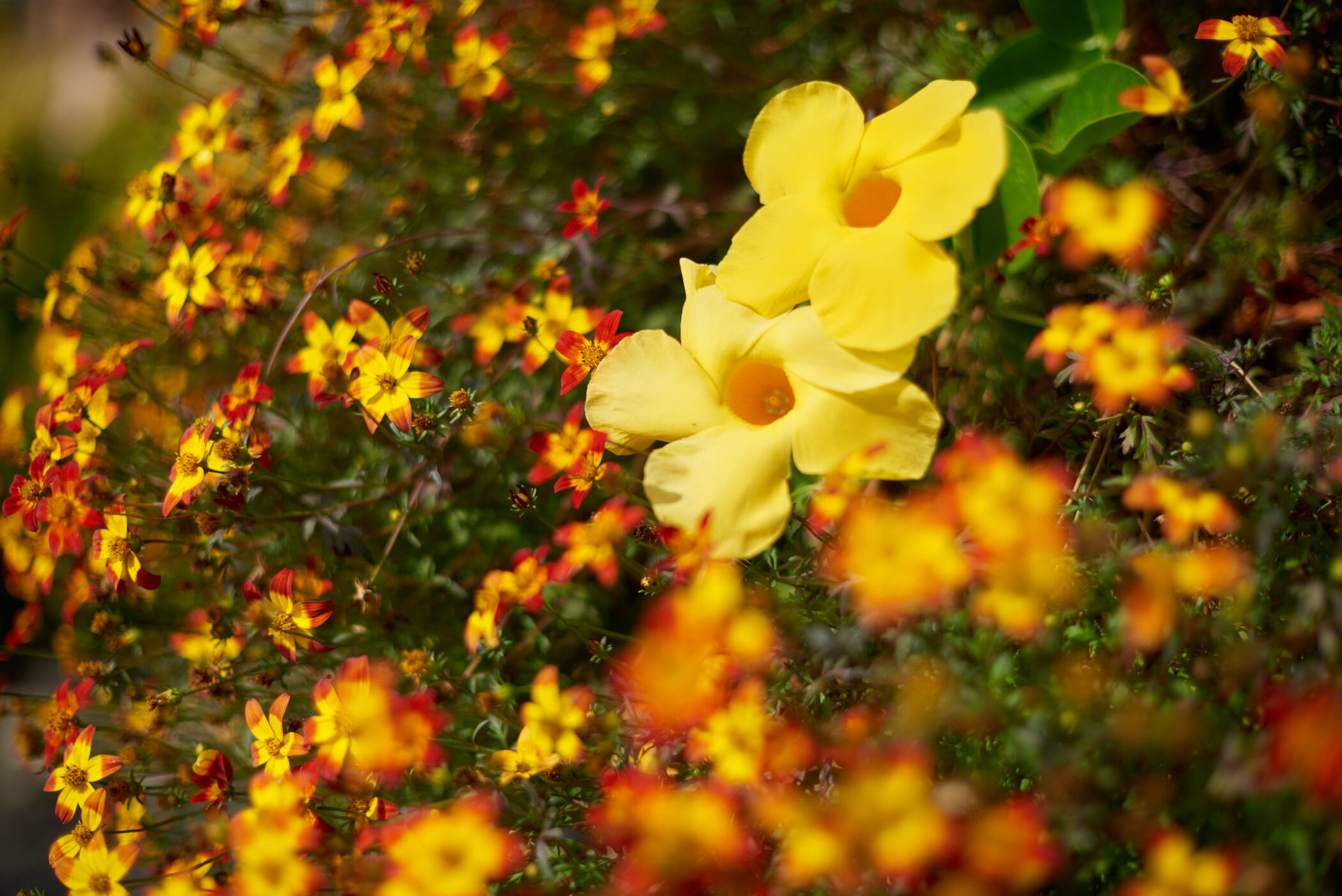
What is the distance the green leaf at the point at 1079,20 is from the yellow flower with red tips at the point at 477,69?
2.88 ft

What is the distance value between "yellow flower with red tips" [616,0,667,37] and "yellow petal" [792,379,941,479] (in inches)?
33.3

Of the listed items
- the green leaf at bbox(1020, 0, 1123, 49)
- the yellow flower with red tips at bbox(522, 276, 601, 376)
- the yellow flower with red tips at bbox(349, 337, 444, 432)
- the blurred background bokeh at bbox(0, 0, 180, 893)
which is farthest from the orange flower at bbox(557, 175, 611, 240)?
the blurred background bokeh at bbox(0, 0, 180, 893)

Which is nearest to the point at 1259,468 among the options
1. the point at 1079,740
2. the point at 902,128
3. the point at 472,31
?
the point at 1079,740

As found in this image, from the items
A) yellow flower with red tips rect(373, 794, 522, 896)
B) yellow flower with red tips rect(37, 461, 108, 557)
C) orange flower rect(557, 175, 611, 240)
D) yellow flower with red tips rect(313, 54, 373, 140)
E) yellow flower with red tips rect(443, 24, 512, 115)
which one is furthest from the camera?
yellow flower with red tips rect(443, 24, 512, 115)

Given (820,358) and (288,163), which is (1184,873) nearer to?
(820,358)

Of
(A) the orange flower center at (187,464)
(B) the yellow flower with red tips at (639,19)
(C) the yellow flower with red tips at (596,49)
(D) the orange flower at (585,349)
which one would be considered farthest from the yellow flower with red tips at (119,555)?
(B) the yellow flower with red tips at (639,19)

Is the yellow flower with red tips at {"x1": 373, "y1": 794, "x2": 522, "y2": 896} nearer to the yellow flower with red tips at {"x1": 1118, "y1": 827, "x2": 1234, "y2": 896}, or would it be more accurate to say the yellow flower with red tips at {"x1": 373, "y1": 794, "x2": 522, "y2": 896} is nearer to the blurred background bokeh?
the yellow flower with red tips at {"x1": 1118, "y1": 827, "x2": 1234, "y2": 896}

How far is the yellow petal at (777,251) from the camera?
96 centimetres

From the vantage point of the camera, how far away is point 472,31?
1.54 meters

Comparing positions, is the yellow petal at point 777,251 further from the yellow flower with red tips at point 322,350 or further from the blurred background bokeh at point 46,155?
the blurred background bokeh at point 46,155

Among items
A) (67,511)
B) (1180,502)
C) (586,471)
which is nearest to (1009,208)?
(1180,502)

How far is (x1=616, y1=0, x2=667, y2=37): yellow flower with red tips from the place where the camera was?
143 centimetres

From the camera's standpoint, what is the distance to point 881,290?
90 cm

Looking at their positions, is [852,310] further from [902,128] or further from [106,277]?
[106,277]
